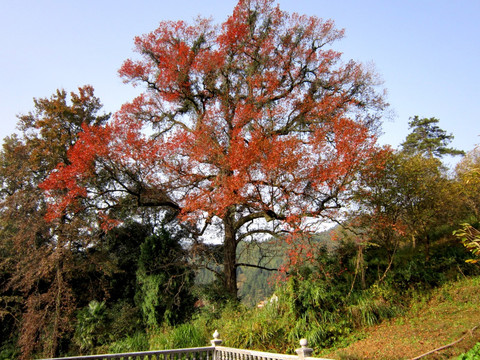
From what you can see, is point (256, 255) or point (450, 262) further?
point (256, 255)

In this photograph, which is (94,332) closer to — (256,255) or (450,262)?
(256,255)

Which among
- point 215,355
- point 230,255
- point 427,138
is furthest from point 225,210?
point 427,138

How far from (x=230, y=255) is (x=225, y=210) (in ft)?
8.29

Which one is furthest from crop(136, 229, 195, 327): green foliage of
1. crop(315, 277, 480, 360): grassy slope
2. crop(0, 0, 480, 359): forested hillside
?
crop(315, 277, 480, 360): grassy slope

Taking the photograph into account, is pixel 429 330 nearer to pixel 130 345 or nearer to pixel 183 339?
pixel 183 339

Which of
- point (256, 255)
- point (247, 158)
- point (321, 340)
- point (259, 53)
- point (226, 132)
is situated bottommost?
point (321, 340)

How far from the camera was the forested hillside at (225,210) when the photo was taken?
9.09 metres

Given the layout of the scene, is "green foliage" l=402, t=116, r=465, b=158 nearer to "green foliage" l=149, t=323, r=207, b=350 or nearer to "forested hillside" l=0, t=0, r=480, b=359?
"forested hillside" l=0, t=0, r=480, b=359

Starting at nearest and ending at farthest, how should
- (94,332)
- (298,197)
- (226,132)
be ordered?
(298,197) < (94,332) < (226,132)

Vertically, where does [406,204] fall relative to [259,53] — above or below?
below

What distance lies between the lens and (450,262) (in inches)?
374

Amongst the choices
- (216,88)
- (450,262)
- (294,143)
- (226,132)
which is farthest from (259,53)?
(450,262)

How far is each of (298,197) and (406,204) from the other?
3070 millimetres

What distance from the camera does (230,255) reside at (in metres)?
12.5
